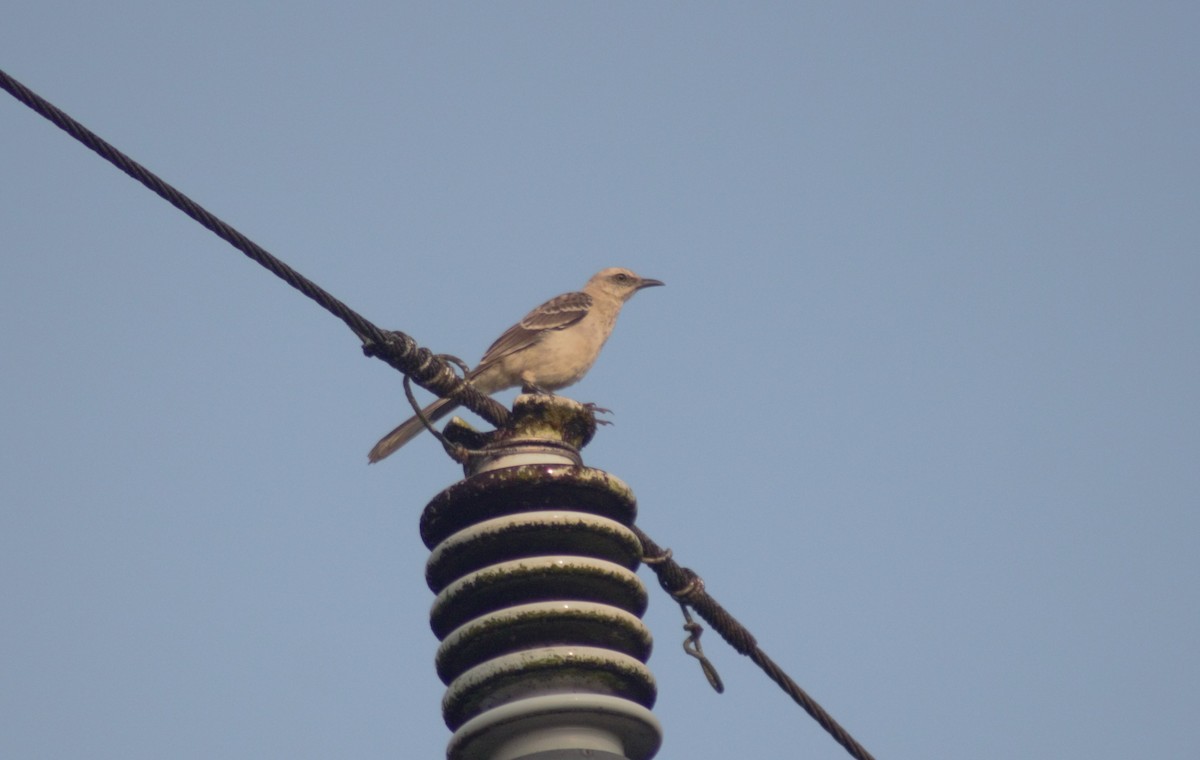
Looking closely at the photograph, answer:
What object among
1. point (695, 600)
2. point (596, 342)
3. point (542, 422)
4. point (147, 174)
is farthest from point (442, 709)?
point (596, 342)

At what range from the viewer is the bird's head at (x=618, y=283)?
12.8 metres

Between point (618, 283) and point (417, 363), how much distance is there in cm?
830

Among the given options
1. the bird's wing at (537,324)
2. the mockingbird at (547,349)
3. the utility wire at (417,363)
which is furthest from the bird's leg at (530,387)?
the utility wire at (417,363)

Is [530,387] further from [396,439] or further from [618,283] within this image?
[618,283]

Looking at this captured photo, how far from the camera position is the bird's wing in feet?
36.2

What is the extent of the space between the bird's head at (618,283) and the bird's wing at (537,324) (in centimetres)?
72

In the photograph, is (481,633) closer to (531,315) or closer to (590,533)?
(590,533)

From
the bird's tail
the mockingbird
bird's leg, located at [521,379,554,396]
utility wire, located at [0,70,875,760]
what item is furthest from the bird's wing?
utility wire, located at [0,70,875,760]

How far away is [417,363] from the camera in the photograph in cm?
470

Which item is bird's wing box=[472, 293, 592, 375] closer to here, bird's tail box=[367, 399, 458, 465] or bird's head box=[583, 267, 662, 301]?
bird's head box=[583, 267, 662, 301]

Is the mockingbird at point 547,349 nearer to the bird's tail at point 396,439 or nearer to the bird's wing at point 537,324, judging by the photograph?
the bird's wing at point 537,324

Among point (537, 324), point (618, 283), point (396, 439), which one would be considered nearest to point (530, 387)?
point (537, 324)

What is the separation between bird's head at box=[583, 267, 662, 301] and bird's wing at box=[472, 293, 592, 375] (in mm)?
725

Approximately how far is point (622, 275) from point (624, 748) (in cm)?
963
